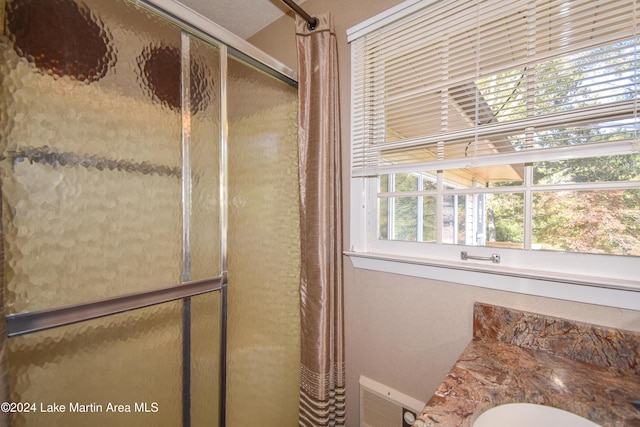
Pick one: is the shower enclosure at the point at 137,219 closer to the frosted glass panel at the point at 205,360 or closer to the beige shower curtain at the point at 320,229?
the frosted glass panel at the point at 205,360

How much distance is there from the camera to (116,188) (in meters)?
0.84

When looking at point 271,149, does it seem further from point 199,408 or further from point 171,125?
point 199,408

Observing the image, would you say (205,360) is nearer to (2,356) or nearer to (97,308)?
(97,308)

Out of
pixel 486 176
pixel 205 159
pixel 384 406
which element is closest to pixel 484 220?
pixel 486 176

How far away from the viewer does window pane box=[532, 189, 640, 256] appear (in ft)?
2.48

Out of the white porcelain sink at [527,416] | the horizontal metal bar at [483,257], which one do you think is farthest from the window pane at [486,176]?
the white porcelain sink at [527,416]

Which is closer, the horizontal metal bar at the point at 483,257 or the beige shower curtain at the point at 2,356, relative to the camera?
the beige shower curtain at the point at 2,356

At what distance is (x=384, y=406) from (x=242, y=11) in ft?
7.48

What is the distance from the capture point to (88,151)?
0.78 meters

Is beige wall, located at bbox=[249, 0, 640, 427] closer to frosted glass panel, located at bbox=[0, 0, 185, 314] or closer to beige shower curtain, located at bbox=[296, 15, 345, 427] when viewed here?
beige shower curtain, located at bbox=[296, 15, 345, 427]

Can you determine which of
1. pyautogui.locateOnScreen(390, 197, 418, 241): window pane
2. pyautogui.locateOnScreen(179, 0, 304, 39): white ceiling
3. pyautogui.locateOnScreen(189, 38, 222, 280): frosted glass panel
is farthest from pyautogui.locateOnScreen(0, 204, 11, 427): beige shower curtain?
pyautogui.locateOnScreen(179, 0, 304, 39): white ceiling

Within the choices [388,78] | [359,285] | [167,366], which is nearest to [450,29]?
[388,78]

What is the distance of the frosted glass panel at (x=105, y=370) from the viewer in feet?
2.30

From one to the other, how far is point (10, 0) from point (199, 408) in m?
1.42
